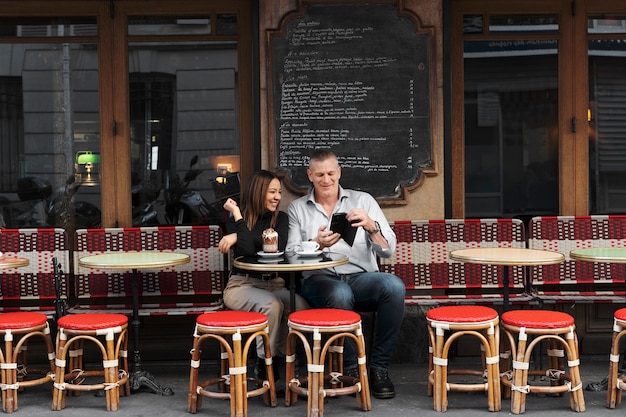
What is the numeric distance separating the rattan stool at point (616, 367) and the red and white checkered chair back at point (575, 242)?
47.1 inches

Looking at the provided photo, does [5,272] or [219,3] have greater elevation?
[219,3]

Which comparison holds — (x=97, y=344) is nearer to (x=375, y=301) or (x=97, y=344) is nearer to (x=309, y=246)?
(x=309, y=246)

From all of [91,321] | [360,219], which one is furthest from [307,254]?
[91,321]

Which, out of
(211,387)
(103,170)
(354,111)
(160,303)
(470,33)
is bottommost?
(211,387)

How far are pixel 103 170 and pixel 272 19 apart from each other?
1.77 meters

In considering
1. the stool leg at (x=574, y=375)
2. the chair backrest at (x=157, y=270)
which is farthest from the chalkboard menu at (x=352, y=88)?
the stool leg at (x=574, y=375)

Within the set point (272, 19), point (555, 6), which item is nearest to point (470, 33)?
point (555, 6)

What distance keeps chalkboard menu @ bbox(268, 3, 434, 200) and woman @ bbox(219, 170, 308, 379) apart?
0.73 m

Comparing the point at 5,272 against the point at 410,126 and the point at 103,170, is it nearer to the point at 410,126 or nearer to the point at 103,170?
the point at 103,170

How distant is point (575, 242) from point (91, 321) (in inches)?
143

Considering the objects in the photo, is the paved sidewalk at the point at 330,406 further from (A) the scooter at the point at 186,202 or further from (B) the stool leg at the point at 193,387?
(A) the scooter at the point at 186,202

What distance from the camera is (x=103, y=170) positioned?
674 centimetres

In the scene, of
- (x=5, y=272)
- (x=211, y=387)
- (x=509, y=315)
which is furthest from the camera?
(x=5, y=272)

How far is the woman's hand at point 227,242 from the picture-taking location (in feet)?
18.9
